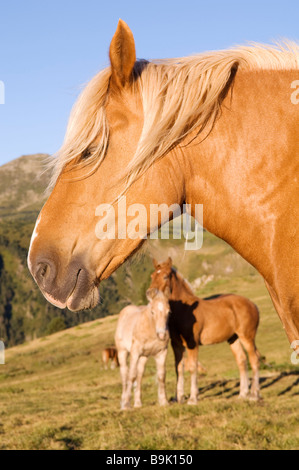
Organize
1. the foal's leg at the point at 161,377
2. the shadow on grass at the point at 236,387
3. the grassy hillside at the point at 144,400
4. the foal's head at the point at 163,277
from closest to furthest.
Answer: the grassy hillside at the point at 144,400 → the foal's head at the point at 163,277 → the foal's leg at the point at 161,377 → the shadow on grass at the point at 236,387

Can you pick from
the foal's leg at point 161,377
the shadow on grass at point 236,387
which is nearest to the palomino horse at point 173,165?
the foal's leg at point 161,377

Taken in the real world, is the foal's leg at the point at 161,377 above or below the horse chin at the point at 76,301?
below

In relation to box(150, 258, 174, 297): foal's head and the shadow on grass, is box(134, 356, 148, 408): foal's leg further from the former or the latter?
box(150, 258, 174, 297): foal's head

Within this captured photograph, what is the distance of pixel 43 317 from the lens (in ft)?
401

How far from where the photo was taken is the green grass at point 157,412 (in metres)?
7.43

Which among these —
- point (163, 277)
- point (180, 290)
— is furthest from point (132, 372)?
point (180, 290)

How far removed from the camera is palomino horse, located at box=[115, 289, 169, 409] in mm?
10594

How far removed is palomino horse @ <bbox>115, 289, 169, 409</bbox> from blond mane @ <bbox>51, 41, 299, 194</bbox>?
907 cm

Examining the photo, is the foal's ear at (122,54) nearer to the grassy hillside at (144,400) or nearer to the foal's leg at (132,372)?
the grassy hillside at (144,400)

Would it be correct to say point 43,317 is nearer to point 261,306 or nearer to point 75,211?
point 261,306

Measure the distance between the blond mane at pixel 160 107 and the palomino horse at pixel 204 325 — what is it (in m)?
9.73

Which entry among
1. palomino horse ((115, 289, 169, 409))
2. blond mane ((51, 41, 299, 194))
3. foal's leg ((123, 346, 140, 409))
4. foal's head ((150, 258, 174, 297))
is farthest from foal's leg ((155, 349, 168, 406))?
blond mane ((51, 41, 299, 194))

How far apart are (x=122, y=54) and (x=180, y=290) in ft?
37.6

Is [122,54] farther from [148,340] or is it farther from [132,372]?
[132,372]
